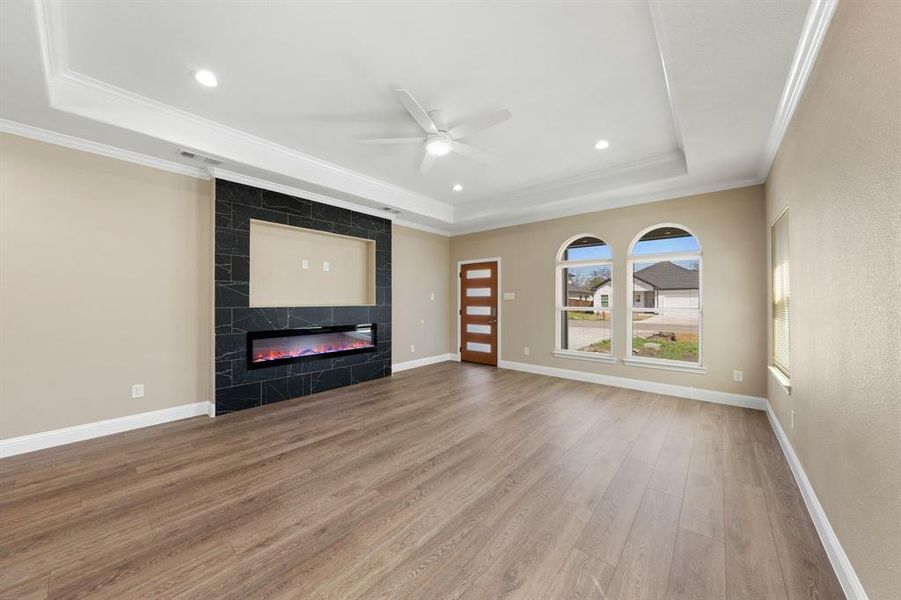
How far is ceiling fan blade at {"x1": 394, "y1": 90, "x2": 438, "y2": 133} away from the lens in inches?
97.2

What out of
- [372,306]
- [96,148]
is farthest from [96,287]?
[372,306]

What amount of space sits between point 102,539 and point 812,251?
4542mm

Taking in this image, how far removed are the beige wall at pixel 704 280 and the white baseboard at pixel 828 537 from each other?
1.63m

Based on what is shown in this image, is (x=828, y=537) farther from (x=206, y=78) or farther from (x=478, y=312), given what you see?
(x=478, y=312)

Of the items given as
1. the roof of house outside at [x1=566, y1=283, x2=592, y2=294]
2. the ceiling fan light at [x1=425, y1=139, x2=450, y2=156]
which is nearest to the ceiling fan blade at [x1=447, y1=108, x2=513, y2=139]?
the ceiling fan light at [x1=425, y1=139, x2=450, y2=156]

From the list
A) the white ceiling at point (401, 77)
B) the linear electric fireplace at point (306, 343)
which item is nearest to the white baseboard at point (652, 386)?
the white ceiling at point (401, 77)

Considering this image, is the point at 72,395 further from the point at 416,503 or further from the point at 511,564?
the point at 511,564

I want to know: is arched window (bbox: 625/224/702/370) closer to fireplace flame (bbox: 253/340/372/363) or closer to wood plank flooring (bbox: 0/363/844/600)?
wood plank flooring (bbox: 0/363/844/600)

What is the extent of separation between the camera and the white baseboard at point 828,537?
1.42m

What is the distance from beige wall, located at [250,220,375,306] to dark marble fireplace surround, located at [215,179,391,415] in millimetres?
201

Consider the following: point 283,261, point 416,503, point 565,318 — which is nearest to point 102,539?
point 416,503

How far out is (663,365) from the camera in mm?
4574

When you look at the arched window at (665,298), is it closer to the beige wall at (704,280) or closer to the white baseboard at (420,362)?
the beige wall at (704,280)

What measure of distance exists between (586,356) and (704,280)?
6.18 ft
